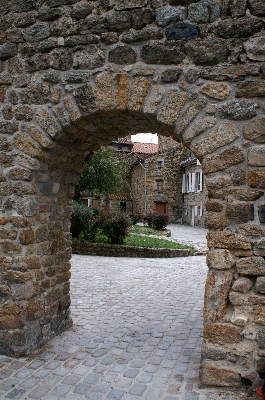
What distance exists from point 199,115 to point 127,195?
2685 centimetres

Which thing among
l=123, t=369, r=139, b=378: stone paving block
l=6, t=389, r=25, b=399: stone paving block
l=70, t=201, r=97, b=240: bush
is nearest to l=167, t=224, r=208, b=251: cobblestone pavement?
l=70, t=201, r=97, b=240: bush

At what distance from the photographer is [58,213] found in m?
4.50

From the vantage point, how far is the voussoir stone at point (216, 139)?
10.6ft

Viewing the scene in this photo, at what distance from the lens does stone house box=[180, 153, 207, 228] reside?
24188 mm

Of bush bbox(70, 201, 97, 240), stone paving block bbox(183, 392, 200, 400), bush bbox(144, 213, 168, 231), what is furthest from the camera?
bush bbox(144, 213, 168, 231)

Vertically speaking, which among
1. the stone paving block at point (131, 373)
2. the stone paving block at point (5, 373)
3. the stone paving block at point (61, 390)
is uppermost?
the stone paving block at point (5, 373)

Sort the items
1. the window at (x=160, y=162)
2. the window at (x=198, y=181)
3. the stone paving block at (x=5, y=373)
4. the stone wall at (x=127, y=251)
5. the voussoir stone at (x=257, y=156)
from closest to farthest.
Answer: the voussoir stone at (x=257, y=156)
the stone paving block at (x=5, y=373)
the stone wall at (x=127, y=251)
the window at (x=198, y=181)
the window at (x=160, y=162)

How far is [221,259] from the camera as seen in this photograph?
3199 mm

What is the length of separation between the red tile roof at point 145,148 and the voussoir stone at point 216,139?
31793mm

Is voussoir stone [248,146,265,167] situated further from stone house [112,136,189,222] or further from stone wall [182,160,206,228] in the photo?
stone house [112,136,189,222]

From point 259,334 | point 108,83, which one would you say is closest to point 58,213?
point 108,83

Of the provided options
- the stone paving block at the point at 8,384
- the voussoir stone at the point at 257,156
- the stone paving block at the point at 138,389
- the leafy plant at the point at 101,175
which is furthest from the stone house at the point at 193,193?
the stone paving block at the point at 8,384

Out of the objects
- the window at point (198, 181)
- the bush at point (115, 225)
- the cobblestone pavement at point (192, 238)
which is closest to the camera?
the bush at point (115, 225)

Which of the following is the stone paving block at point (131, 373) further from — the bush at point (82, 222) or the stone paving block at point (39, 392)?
the bush at point (82, 222)
